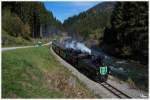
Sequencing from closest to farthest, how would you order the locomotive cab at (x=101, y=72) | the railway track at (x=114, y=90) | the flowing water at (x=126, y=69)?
the railway track at (x=114, y=90), the locomotive cab at (x=101, y=72), the flowing water at (x=126, y=69)

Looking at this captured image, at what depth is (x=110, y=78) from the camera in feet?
106

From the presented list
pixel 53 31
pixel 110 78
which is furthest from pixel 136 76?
pixel 53 31

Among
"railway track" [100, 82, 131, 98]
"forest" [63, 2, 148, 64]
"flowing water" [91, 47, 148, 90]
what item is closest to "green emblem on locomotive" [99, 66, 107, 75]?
"railway track" [100, 82, 131, 98]

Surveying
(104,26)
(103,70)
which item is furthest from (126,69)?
(103,70)

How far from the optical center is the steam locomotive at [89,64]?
98.0 ft

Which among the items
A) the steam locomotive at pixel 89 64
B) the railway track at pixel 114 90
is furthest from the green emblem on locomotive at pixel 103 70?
the railway track at pixel 114 90

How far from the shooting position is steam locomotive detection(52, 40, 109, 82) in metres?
29.9

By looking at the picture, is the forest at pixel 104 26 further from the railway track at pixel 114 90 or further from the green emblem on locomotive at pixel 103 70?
the railway track at pixel 114 90

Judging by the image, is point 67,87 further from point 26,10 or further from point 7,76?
point 26,10

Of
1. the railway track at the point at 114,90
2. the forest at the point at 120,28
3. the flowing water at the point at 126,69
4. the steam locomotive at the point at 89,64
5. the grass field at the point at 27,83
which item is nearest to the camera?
the grass field at the point at 27,83

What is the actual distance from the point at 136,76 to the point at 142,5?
6956 mm

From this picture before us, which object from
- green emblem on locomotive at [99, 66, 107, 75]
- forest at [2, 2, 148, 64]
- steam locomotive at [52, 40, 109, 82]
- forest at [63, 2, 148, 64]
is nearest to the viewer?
forest at [2, 2, 148, 64]

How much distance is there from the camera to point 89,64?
32469mm

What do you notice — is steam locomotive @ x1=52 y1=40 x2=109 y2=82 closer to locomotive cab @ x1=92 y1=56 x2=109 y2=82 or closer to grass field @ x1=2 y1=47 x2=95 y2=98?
locomotive cab @ x1=92 y1=56 x2=109 y2=82
